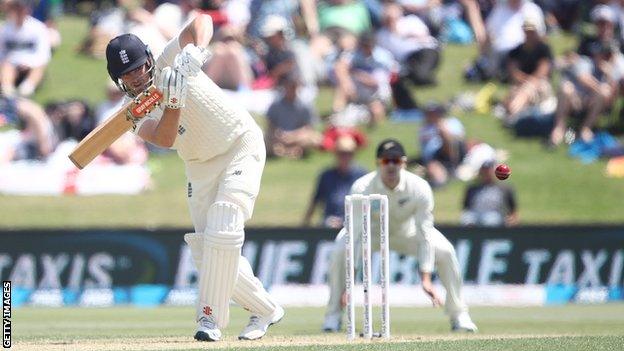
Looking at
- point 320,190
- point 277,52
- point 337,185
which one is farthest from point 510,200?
point 277,52

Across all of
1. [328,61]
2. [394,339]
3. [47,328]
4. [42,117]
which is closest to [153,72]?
[394,339]

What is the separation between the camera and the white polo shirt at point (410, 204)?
8.78 m

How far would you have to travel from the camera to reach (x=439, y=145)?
14078 millimetres

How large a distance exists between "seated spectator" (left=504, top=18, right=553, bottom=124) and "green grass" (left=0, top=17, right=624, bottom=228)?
373mm

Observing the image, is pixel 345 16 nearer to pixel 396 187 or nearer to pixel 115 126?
pixel 396 187

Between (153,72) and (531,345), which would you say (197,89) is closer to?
(153,72)

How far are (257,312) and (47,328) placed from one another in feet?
7.44

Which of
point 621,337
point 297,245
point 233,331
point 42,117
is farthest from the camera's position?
point 42,117

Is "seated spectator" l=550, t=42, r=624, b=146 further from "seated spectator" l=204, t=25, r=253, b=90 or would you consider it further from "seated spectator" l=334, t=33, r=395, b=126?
"seated spectator" l=204, t=25, r=253, b=90

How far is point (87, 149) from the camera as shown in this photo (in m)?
6.75

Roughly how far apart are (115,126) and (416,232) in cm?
296

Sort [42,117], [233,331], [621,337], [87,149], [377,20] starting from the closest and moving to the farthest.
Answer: [87,149] → [621,337] → [233,331] → [42,117] → [377,20]

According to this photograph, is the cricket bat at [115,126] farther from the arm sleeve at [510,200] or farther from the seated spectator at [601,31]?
the seated spectator at [601,31]

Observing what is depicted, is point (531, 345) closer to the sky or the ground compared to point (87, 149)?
closer to the ground
